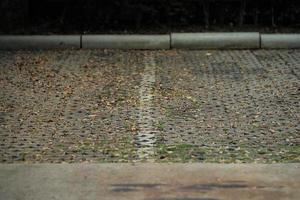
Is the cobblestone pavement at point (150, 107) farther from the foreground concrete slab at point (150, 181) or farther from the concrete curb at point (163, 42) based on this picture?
the concrete curb at point (163, 42)

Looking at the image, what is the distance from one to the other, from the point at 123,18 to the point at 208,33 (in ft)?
9.15

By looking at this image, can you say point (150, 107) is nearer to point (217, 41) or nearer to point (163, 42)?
point (163, 42)

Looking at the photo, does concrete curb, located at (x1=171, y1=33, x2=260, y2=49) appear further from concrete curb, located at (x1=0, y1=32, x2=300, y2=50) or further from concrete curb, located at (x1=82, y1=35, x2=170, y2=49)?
concrete curb, located at (x1=82, y1=35, x2=170, y2=49)

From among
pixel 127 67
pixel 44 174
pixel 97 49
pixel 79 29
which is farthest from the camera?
pixel 79 29

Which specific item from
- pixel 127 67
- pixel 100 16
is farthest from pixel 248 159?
pixel 100 16

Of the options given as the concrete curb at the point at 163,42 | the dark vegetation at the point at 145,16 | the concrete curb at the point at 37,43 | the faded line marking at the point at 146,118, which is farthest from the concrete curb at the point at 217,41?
the faded line marking at the point at 146,118

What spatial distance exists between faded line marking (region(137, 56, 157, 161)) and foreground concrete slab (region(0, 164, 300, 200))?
2.02ft

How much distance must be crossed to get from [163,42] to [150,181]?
8.48 metres

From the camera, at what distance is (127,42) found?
13719mm

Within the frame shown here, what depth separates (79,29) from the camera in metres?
15.6

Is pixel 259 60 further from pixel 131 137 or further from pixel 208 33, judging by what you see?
pixel 131 137

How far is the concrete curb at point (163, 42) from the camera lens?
44.7ft

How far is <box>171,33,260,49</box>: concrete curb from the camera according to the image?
13.6m

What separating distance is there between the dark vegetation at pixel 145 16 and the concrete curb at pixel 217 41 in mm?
1697
